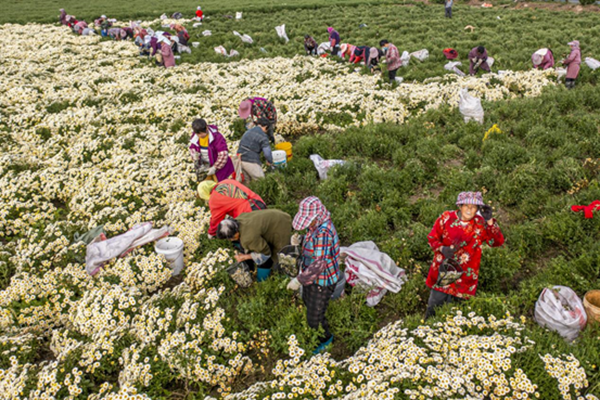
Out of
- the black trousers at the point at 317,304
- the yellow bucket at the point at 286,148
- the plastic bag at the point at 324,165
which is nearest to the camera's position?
the black trousers at the point at 317,304

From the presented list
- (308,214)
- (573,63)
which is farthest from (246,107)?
(573,63)

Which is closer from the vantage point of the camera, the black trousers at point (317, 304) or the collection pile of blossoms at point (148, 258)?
the collection pile of blossoms at point (148, 258)

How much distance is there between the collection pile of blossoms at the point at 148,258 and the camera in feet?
12.8

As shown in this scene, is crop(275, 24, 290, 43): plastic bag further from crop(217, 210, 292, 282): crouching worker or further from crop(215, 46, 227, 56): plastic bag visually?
crop(217, 210, 292, 282): crouching worker

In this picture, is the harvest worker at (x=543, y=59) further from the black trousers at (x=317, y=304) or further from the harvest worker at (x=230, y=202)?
the black trousers at (x=317, y=304)

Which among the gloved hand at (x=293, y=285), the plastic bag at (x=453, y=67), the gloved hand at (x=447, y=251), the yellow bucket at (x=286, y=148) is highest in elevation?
the plastic bag at (x=453, y=67)

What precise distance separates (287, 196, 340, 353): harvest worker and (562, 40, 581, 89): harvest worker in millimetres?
11490

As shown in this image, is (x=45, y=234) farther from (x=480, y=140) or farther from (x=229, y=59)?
(x=229, y=59)

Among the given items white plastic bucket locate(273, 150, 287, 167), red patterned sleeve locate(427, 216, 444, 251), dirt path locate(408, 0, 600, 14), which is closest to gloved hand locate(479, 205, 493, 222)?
red patterned sleeve locate(427, 216, 444, 251)

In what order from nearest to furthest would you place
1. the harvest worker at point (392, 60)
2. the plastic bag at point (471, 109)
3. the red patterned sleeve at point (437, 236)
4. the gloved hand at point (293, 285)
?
the red patterned sleeve at point (437, 236) → the gloved hand at point (293, 285) → the plastic bag at point (471, 109) → the harvest worker at point (392, 60)

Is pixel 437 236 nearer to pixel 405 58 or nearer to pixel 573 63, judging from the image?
pixel 573 63

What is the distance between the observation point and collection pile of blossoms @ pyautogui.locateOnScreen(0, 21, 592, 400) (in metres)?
3.90

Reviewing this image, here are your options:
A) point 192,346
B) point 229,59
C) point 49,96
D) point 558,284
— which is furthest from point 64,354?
point 229,59

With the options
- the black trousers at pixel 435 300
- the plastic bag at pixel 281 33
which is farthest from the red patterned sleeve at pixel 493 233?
the plastic bag at pixel 281 33
